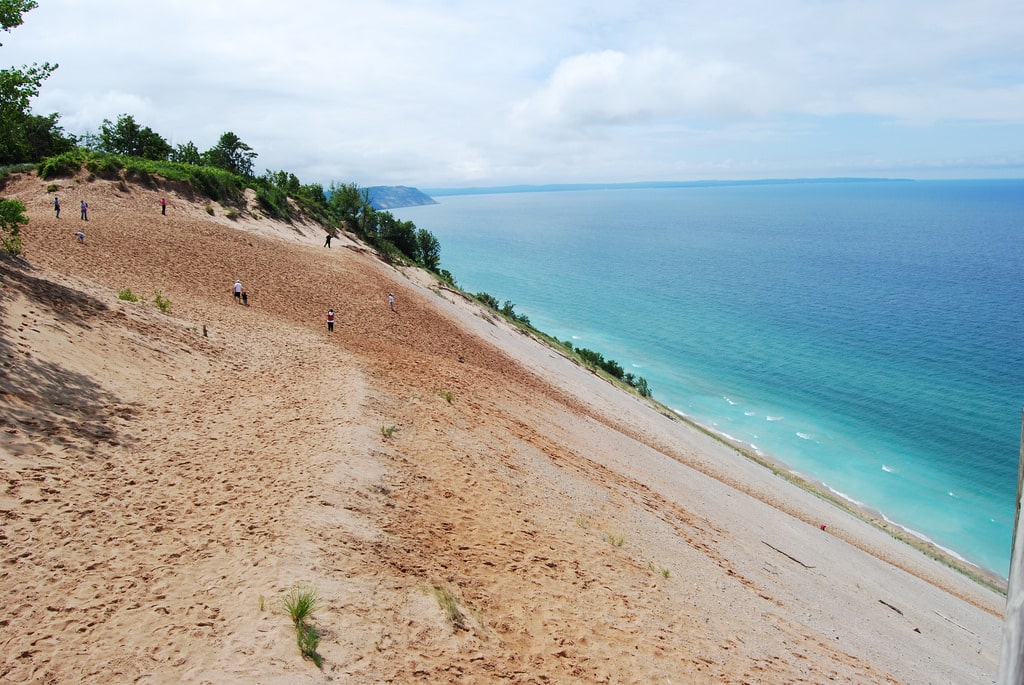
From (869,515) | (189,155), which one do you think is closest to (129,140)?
(189,155)

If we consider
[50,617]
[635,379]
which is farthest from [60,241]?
[635,379]

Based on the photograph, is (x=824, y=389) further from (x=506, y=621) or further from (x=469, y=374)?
(x=506, y=621)

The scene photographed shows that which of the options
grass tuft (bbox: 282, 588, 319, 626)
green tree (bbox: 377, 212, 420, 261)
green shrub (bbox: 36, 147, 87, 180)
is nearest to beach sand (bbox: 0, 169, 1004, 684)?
grass tuft (bbox: 282, 588, 319, 626)

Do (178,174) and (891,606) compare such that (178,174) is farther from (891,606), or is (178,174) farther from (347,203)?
(891,606)

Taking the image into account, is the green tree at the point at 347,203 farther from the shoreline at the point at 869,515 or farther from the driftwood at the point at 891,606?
the driftwood at the point at 891,606

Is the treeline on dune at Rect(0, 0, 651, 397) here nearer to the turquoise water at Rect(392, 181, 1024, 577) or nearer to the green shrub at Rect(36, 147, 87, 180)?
the green shrub at Rect(36, 147, 87, 180)

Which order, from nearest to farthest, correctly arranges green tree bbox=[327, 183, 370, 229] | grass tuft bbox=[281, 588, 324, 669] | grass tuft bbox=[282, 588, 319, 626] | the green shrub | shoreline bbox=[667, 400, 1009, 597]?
1. grass tuft bbox=[281, 588, 324, 669]
2. grass tuft bbox=[282, 588, 319, 626]
3. shoreline bbox=[667, 400, 1009, 597]
4. the green shrub
5. green tree bbox=[327, 183, 370, 229]
